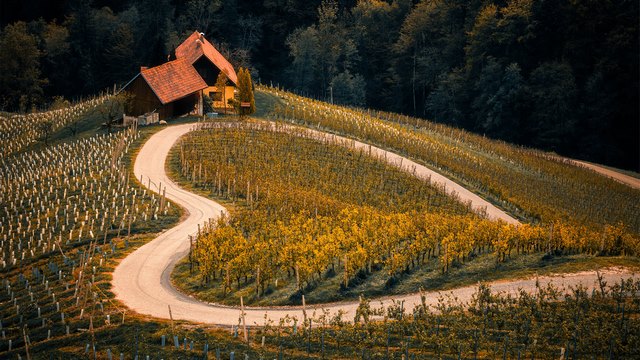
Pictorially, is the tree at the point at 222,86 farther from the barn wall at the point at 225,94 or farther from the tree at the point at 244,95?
the tree at the point at 244,95

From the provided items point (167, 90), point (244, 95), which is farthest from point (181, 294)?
point (167, 90)

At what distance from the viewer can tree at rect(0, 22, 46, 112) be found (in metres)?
93.0

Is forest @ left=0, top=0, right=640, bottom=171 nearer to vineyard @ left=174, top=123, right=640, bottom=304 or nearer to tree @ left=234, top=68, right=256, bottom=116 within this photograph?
tree @ left=234, top=68, right=256, bottom=116

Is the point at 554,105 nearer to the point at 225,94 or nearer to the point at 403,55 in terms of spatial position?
the point at 403,55

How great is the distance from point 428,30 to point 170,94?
54.3 m

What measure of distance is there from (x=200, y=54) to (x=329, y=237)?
46.0 m

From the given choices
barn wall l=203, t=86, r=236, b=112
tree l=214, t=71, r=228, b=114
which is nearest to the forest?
barn wall l=203, t=86, r=236, b=112

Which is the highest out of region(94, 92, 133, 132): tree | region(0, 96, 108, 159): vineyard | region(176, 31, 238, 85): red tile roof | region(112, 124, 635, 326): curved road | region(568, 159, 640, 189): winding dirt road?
region(176, 31, 238, 85): red tile roof

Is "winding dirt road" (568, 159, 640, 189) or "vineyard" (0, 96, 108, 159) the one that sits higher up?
"vineyard" (0, 96, 108, 159)

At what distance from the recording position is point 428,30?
110125 mm

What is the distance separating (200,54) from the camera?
250 ft

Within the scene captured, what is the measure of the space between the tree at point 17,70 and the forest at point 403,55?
16cm

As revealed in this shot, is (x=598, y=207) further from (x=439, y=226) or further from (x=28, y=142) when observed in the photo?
(x=28, y=142)

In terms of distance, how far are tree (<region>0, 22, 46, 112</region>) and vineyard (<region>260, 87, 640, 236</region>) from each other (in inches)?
1335
